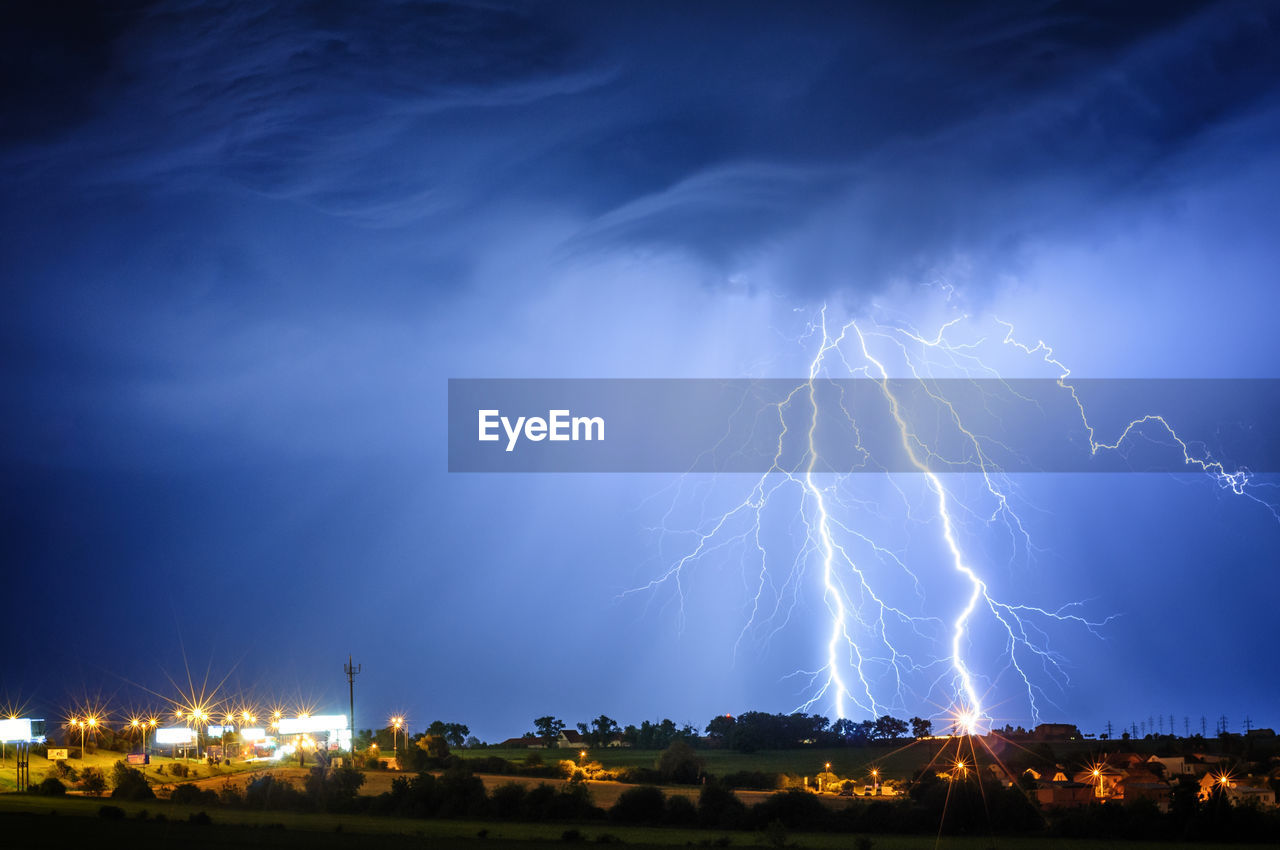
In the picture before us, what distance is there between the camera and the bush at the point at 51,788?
39250 mm

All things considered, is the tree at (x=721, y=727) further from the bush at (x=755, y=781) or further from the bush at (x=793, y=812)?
the bush at (x=793, y=812)

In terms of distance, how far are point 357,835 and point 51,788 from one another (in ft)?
70.1

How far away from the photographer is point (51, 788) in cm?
3969

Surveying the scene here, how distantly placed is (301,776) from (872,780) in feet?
80.2

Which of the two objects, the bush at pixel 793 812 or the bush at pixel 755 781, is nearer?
the bush at pixel 793 812

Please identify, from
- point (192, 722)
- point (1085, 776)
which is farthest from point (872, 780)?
point (192, 722)

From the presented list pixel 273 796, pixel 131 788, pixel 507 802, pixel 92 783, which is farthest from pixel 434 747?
pixel 507 802

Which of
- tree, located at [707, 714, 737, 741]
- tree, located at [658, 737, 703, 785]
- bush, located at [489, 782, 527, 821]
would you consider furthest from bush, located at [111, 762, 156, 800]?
tree, located at [707, 714, 737, 741]

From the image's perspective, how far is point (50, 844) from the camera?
2092cm

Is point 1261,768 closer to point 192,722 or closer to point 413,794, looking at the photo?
point 413,794

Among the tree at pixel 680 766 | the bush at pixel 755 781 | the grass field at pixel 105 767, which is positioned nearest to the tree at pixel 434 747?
the grass field at pixel 105 767

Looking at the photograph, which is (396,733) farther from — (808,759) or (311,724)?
(808,759)

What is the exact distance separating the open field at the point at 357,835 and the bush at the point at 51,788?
8.67 m

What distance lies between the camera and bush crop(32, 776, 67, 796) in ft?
129
